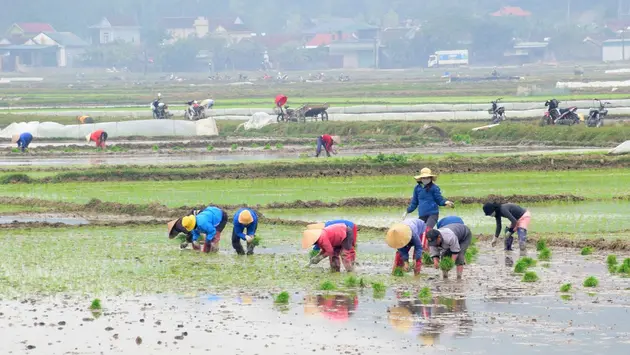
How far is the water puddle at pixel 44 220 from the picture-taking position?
93.5 ft

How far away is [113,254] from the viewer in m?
23.1

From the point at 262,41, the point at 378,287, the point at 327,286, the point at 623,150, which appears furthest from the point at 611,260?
the point at 262,41

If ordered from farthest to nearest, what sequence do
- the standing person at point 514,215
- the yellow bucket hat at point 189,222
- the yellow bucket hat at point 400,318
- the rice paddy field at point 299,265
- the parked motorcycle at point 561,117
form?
1. the parked motorcycle at point 561,117
2. the yellow bucket hat at point 189,222
3. the standing person at point 514,215
4. the yellow bucket hat at point 400,318
5. the rice paddy field at point 299,265

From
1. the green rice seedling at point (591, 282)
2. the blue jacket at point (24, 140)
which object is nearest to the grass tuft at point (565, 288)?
the green rice seedling at point (591, 282)

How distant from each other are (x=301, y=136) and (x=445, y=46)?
393ft

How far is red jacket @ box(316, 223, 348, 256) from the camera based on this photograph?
20.2m

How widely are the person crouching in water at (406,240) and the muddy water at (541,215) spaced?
5.57 m

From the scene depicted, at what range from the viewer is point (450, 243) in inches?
771

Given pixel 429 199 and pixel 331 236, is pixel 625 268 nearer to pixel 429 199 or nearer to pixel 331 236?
pixel 429 199

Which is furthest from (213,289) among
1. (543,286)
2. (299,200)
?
(299,200)

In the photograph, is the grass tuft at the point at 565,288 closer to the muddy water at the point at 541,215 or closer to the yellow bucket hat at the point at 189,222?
the muddy water at the point at 541,215

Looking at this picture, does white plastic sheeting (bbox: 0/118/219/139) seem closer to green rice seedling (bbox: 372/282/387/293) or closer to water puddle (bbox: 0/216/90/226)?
water puddle (bbox: 0/216/90/226)

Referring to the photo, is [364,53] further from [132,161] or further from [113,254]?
[113,254]

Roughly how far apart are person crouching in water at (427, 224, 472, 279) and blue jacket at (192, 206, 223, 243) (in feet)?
15.9
